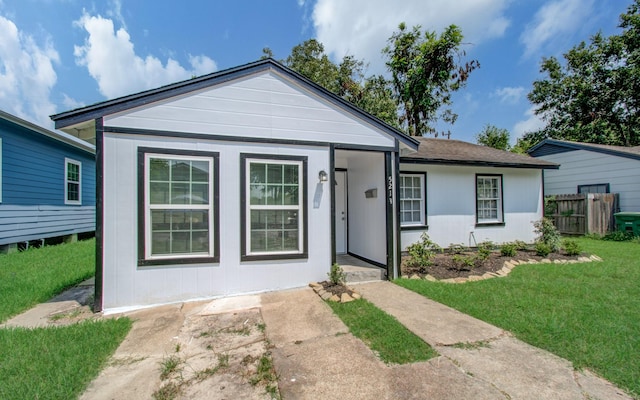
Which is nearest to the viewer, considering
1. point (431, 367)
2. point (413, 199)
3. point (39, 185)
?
point (431, 367)

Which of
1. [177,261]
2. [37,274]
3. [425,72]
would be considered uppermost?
[425,72]

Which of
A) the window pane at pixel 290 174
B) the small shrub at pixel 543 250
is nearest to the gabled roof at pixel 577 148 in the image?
the small shrub at pixel 543 250

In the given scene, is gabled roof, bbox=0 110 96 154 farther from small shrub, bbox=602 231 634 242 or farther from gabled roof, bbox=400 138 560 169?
small shrub, bbox=602 231 634 242

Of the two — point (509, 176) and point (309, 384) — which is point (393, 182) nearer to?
point (309, 384)

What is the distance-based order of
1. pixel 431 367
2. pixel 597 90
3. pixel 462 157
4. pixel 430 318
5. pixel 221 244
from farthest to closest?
pixel 597 90, pixel 462 157, pixel 221 244, pixel 430 318, pixel 431 367

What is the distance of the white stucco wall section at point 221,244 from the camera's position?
4254 mm

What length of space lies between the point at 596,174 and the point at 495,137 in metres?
12.8

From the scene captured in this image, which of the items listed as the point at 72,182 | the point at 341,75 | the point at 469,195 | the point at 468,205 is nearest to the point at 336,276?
the point at 468,205

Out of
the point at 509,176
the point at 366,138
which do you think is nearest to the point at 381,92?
the point at 509,176

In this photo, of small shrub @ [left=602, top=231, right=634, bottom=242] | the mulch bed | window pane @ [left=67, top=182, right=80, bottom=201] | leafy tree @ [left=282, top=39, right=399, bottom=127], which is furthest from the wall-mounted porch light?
leafy tree @ [left=282, top=39, right=399, bottom=127]

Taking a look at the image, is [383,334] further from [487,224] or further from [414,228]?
[487,224]

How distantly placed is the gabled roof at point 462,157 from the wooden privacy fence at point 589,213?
11.2ft

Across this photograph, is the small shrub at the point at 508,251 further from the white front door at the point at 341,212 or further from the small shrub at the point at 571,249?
the white front door at the point at 341,212

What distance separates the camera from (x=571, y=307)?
419 centimetres
